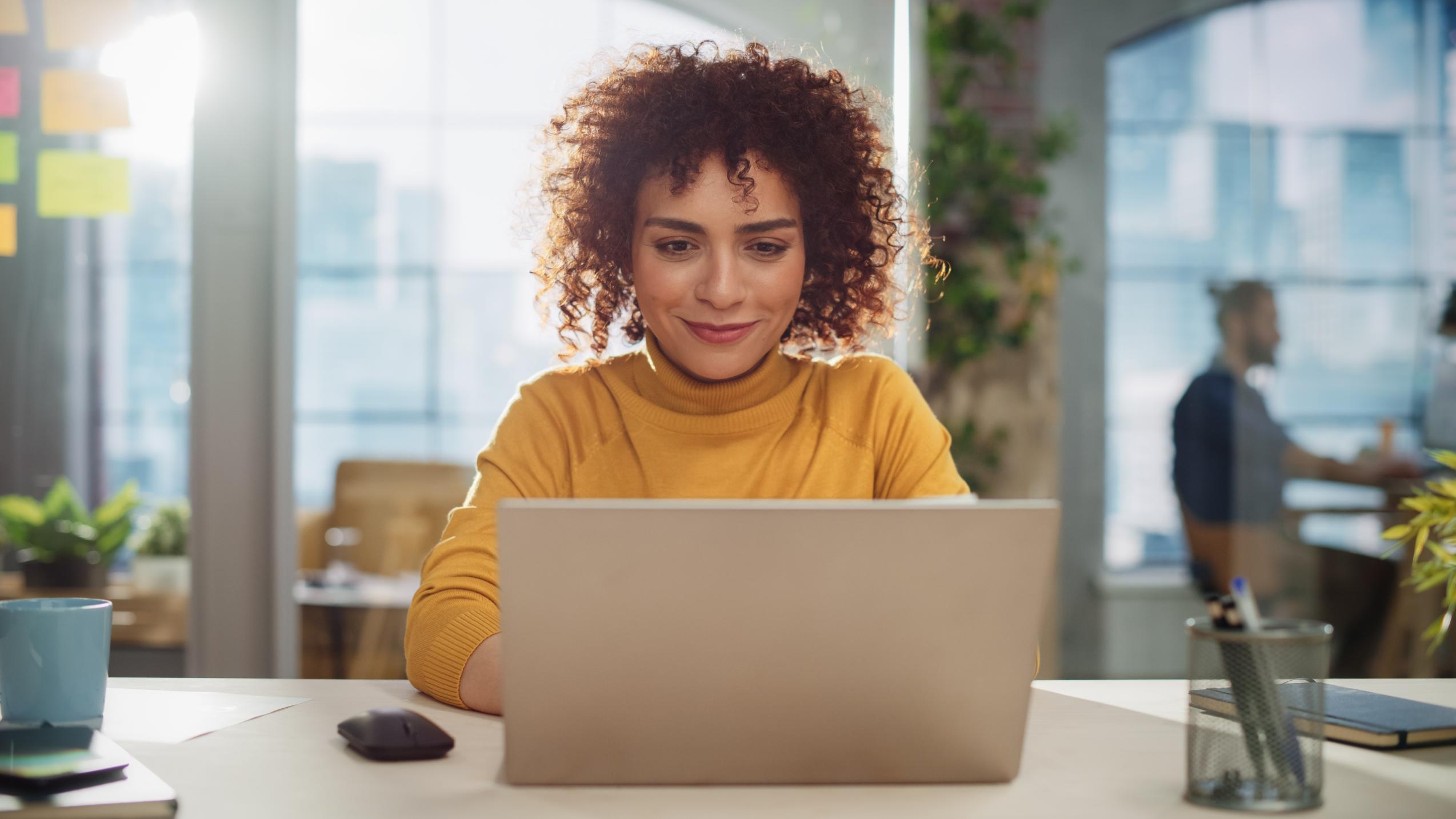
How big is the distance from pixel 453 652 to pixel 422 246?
3.59 m

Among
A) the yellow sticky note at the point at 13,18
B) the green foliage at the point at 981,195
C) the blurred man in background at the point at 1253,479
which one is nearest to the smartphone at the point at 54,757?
the yellow sticky note at the point at 13,18

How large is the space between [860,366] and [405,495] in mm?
2376

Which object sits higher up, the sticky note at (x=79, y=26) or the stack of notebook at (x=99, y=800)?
the sticky note at (x=79, y=26)

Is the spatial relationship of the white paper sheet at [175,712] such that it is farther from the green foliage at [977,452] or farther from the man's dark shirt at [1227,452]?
the man's dark shirt at [1227,452]

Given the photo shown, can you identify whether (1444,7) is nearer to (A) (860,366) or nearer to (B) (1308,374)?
(B) (1308,374)

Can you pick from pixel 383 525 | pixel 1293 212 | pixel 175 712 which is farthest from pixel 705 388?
pixel 1293 212

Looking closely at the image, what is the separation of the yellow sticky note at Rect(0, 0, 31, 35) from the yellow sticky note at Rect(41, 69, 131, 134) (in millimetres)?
115

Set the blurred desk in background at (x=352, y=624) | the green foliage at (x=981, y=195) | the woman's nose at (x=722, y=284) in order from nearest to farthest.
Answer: the woman's nose at (x=722, y=284) → the blurred desk in background at (x=352, y=624) → the green foliage at (x=981, y=195)

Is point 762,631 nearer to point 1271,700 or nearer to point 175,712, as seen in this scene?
point 1271,700

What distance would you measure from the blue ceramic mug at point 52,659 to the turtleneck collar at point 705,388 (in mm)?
744

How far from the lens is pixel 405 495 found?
12.1 feet

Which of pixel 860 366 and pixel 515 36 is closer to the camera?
pixel 860 366

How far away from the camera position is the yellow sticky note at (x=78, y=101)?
273 centimetres

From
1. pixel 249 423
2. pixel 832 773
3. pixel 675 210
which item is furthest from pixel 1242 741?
pixel 249 423
